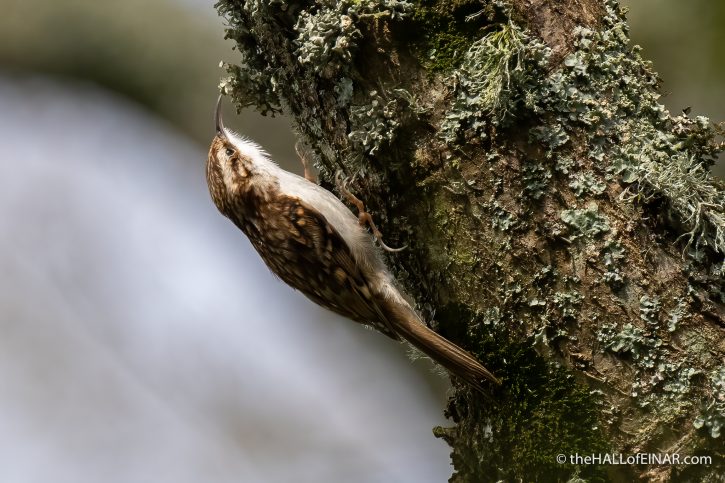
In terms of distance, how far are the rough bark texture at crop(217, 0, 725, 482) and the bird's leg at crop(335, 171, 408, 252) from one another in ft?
0.64

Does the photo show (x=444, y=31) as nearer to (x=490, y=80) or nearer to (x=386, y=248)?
(x=490, y=80)

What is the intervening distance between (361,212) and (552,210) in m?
0.66

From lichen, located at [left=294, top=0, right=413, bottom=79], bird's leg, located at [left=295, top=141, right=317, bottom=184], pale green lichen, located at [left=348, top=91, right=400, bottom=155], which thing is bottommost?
pale green lichen, located at [left=348, top=91, right=400, bottom=155]

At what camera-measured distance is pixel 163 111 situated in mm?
3871

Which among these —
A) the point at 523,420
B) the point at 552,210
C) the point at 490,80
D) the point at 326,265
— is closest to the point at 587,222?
the point at 552,210

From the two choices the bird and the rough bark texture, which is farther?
the bird

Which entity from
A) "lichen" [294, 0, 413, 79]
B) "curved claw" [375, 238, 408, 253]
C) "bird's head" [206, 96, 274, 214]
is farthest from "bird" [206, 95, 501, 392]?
"lichen" [294, 0, 413, 79]

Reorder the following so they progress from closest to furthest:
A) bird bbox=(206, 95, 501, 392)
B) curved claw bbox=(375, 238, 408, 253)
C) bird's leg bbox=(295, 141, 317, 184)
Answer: curved claw bbox=(375, 238, 408, 253) → bird bbox=(206, 95, 501, 392) → bird's leg bbox=(295, 141, 317, 184)

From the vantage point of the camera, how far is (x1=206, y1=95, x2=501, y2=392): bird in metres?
2.59

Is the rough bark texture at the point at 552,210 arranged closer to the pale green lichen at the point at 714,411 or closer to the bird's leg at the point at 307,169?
the pale green lichen at the point at 714,411

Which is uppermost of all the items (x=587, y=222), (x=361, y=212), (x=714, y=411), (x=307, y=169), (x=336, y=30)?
(x=307, y=169)

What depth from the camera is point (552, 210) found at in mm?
1899

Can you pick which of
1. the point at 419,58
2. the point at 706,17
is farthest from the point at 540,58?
the point at 706,17

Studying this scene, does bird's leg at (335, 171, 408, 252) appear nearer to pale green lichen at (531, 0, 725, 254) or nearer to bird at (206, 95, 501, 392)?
bird at (206, 95, 501, 392)
